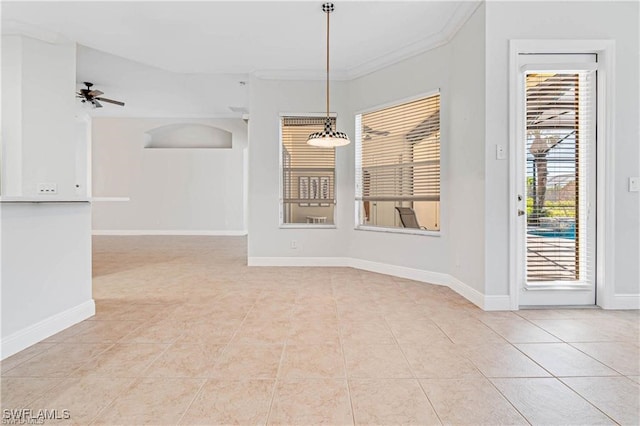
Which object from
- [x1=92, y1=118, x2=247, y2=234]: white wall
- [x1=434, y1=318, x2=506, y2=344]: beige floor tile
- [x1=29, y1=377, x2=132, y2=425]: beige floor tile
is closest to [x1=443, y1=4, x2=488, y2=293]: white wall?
[x1=434, y1=318, x2=506, y2=344]: beige floor tile

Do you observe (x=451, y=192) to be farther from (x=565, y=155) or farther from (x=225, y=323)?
(x=225, y=323)

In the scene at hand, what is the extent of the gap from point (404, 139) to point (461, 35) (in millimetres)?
1374

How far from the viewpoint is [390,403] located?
1693 mm

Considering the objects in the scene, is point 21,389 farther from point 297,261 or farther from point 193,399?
point 297,261

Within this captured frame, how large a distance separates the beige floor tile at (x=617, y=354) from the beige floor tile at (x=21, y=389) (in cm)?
325

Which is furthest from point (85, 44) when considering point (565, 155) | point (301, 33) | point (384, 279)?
point (565, 155)

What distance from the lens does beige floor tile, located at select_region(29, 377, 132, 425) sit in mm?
1604

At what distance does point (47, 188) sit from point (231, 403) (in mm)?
4071

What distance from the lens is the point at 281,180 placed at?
5363 millimetres

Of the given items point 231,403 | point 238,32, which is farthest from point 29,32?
point 231,403

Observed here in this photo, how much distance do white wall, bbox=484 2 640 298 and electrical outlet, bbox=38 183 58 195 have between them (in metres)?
5.01

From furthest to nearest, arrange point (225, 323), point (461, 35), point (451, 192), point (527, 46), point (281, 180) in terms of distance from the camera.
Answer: point (281, 180) < point (451, 192) < point (461, 35) < point (527, 46) < point (225, 323)

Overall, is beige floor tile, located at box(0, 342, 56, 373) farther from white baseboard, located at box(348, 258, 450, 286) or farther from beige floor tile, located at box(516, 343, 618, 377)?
white baseboard, located at box(348, 258, 450, 286)

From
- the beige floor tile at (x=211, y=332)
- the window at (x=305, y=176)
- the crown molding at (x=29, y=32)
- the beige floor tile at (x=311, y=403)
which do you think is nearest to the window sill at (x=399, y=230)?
the window at (x=305, y=176)
